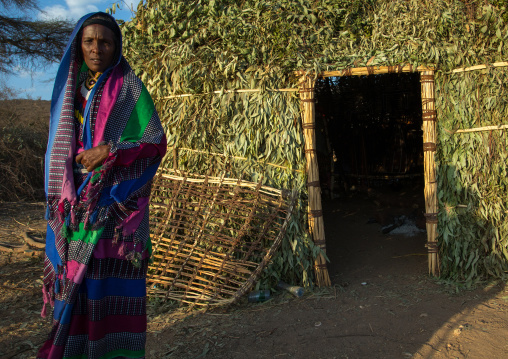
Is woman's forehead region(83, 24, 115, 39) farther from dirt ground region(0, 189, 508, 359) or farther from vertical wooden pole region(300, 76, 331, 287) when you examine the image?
vertical wooden pole region(300, 76, 331, 287)

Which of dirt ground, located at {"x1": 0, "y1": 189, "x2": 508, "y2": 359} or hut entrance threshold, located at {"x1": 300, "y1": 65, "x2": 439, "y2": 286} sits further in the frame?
hut entrance threshold, located at {"x1": 300, "y1": 65, "x2": 439, "y2": 286}

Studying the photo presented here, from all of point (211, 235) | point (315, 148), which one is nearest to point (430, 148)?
point (315, 148)

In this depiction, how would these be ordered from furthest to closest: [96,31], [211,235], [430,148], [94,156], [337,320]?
1. [430,148]
2. [211,235]
3. [337,320]
4. [96,31]
5. [94,156]

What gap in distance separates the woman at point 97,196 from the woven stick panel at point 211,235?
1683mm

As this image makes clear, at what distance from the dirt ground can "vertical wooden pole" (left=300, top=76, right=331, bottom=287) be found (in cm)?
27

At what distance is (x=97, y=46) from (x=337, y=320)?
8.92ft

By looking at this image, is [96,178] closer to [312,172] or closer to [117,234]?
[117,234]

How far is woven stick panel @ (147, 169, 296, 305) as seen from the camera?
373cm

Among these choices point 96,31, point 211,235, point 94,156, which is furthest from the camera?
point 211,235

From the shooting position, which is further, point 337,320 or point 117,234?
point 337,320

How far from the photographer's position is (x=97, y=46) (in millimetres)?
1990

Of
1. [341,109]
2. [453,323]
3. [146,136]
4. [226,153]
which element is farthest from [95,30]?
[341,109]

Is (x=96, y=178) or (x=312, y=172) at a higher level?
(x=96, y=178)

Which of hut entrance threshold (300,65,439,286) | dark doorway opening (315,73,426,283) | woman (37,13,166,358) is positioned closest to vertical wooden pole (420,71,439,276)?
hut entrance threshold (300,65,439,286)
